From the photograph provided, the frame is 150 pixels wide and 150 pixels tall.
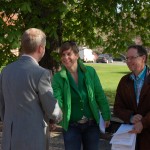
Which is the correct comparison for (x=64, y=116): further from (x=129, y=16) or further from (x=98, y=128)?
(x=129, y=16)

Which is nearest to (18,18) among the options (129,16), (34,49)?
(129,16)

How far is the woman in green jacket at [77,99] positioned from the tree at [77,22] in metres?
2.16

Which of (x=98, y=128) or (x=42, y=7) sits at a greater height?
(x=42, y=7)

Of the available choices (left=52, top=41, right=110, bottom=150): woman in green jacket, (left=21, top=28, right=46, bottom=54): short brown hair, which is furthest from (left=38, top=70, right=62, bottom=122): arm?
(left=52, top=41, right=110, bottom=150): woman in green jacket

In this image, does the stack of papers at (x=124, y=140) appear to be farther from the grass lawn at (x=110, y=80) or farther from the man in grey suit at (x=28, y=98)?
the grass lawn at (x=110, y=80)

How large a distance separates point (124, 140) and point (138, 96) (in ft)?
1.57

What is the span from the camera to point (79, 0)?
916 cm

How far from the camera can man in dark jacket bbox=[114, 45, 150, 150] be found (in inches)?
158

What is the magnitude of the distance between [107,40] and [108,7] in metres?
1.67

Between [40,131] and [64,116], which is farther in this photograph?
[64,116]

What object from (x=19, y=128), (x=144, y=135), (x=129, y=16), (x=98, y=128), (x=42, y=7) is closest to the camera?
(x=19, y=128)

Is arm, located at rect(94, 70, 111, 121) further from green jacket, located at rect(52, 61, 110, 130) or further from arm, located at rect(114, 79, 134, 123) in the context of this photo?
arm, located at rect(114, 79, 134, 123)

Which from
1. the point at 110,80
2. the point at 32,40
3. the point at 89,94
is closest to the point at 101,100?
the point at 89,94

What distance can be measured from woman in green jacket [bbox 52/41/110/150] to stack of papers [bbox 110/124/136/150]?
→ 0.34 meters
